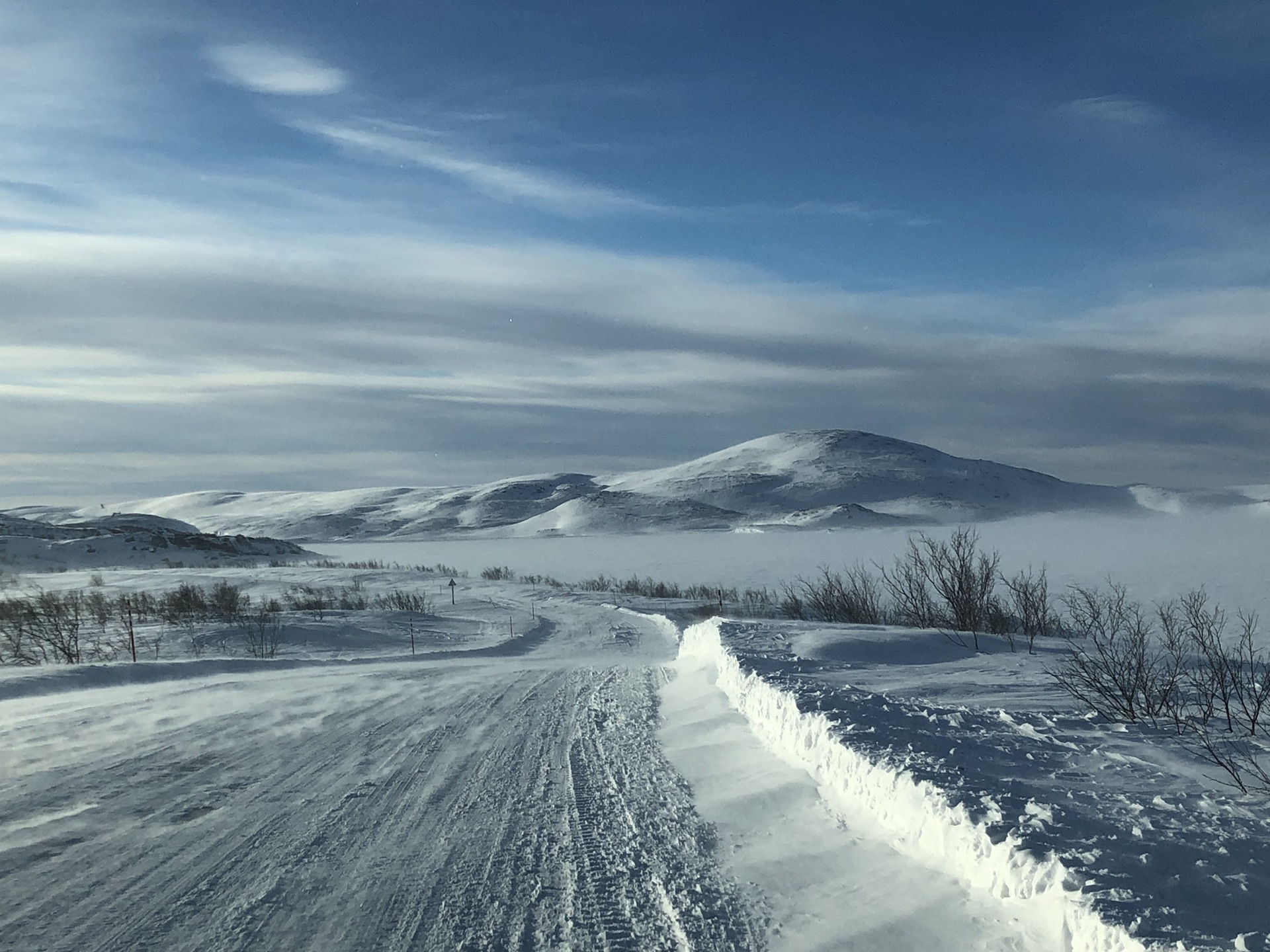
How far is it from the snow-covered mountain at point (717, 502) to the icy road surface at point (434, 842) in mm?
105237

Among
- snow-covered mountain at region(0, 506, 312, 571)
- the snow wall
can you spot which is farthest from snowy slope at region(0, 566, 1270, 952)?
snow-covered mountain at region(0, 506, 312, 571)

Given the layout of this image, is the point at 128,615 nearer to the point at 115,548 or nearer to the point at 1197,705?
the point at 1197,705

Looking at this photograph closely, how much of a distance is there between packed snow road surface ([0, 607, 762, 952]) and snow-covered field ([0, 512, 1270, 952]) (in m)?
0.02

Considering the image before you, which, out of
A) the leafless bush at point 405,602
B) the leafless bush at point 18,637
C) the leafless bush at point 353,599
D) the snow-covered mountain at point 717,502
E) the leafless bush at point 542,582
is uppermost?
the snow-covered mountain at point 717,502

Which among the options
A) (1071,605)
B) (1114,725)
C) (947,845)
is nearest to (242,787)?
(947,845)

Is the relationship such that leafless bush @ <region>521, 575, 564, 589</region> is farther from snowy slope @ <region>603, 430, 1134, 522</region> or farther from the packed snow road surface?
snowy slope @ <region>603, 430, 1134, 522</region>

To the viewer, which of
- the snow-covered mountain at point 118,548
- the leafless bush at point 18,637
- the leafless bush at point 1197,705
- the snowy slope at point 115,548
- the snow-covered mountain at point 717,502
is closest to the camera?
the leafless bush at point 1197,705

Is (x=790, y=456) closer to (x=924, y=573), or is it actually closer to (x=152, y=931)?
(x=924, y=573)

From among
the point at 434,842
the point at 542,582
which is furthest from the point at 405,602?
the point at 434,842

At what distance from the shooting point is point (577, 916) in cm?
425

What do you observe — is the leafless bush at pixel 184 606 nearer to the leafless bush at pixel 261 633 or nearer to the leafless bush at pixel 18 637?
the leafless bush at pixel 261 633

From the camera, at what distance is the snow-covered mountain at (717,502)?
5079 inches

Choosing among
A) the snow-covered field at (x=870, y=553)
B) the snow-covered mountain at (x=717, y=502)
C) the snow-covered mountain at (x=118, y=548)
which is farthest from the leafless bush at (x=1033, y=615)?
the snow-covered mountain at (x=717, y=502)

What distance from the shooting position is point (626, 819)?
226 inches
